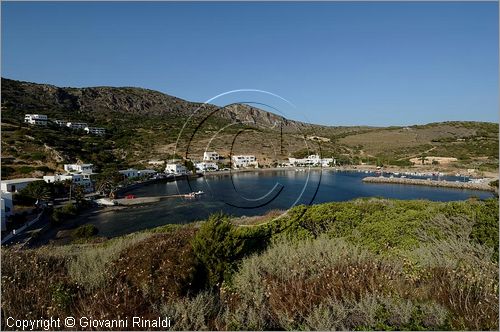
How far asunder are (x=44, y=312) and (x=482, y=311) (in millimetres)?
5194

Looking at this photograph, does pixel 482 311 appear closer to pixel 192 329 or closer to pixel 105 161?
pixel 192 329

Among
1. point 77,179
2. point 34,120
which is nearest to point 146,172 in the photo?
point 77,179

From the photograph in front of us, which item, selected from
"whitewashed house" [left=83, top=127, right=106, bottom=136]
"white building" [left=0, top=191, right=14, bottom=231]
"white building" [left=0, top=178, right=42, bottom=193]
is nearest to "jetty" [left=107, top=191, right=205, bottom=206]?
"white building" [left=0, top=178, right=42, bottom=193]

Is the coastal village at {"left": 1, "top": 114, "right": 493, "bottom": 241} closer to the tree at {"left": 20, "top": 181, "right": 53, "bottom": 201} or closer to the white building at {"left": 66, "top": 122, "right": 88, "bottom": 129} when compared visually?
the tree at {"left": 20, "top": 181, "right": 53, "bottom": 201}

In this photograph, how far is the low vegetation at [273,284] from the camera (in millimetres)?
4051

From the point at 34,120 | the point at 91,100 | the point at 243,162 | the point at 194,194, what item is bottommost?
the point at 194,194

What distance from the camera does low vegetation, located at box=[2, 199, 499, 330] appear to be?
405cm

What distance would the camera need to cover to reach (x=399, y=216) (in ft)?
31.9

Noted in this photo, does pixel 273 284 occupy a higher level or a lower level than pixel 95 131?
lower

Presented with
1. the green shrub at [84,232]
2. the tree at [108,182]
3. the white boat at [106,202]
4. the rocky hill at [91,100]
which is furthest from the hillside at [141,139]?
the white boat at [106,202]

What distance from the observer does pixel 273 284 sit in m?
4.86

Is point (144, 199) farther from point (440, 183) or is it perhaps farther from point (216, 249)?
point (440, 183)

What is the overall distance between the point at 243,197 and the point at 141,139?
215ft

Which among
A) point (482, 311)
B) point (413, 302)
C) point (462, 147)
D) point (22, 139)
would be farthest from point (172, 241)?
point (462, 147)
